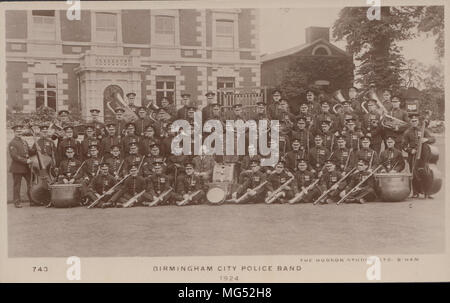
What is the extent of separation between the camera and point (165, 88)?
5.79 meters

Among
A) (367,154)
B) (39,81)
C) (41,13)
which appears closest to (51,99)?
(39,81)

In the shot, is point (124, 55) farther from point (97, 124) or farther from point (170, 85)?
point (97, 124)

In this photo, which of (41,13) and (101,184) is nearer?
(41,13)

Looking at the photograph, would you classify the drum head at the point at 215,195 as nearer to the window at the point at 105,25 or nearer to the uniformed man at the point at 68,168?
the uniformed man at the point at 68,168

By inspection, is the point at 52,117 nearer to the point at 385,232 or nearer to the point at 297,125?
the point at 297,125

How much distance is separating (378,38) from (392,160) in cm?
118

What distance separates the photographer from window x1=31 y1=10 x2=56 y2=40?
5.56 meters

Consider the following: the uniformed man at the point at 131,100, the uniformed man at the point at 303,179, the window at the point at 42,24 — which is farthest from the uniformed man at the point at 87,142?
the uniformed man at the point at 303,179

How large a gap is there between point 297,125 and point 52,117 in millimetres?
2346

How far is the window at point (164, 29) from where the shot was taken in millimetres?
5671

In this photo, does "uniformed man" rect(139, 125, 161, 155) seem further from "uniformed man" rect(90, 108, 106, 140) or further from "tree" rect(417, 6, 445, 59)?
"tree" rect(417, 6, 445, 59)

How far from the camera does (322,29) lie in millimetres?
5688

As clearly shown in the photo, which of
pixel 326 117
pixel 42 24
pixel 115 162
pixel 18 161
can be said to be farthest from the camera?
pixel 326 117

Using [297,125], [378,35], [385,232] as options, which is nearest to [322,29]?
[378,35]
